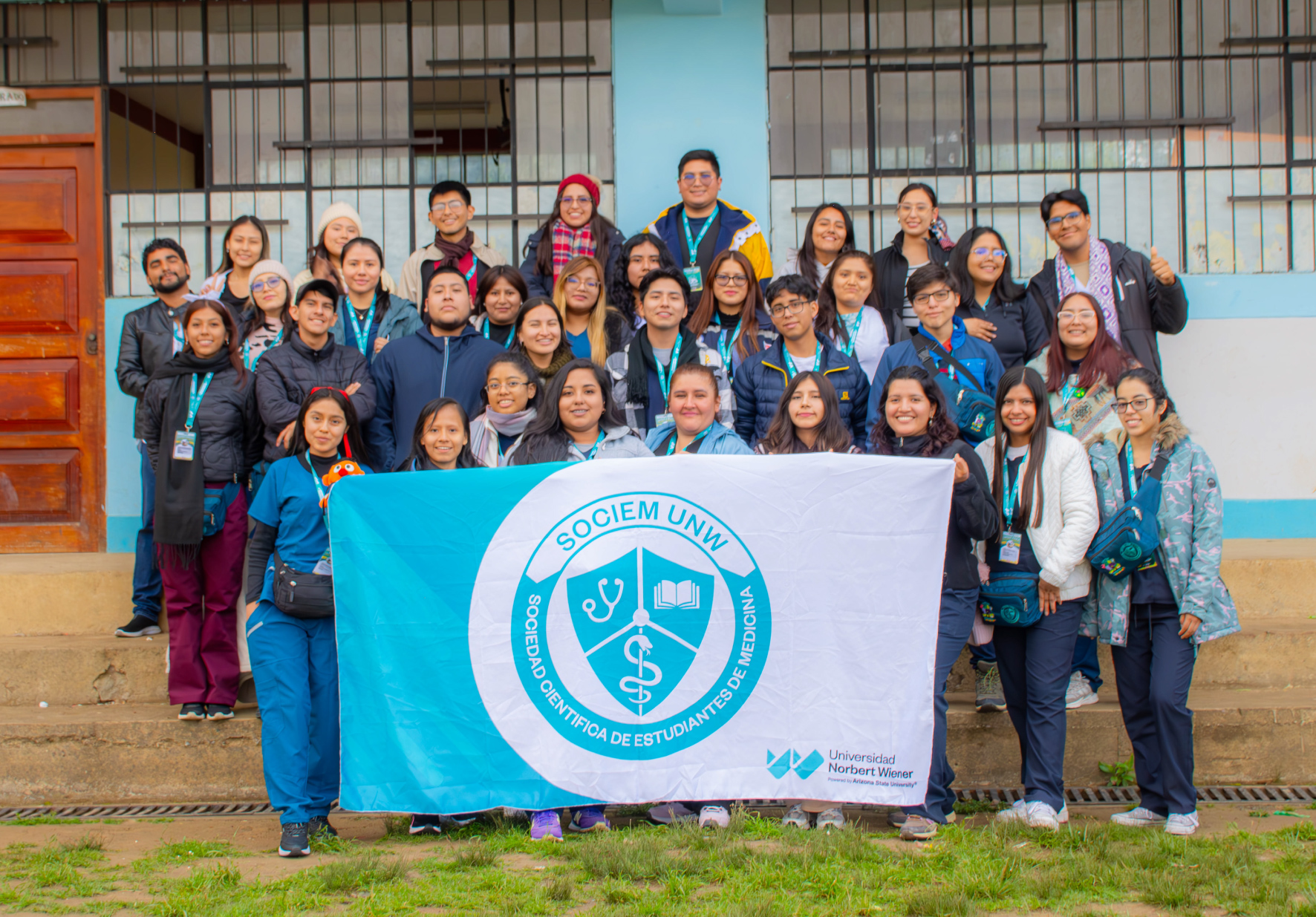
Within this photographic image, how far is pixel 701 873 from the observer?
3.44 m

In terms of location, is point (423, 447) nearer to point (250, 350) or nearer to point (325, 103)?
point (250, 350)

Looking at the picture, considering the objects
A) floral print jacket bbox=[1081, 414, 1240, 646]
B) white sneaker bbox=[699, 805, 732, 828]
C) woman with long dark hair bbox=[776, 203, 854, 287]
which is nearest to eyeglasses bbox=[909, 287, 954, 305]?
woman with long dark hair bbox=[776, 203, 854, 287]

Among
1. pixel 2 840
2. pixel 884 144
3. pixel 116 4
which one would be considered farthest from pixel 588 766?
pixel 116 4

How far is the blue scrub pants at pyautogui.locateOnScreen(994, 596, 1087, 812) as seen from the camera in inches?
156

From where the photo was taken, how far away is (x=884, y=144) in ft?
22.5

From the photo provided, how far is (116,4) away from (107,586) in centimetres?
381

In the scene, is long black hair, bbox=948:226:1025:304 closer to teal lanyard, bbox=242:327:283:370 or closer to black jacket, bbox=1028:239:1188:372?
black jacket, bbox=1028:239:1188:372

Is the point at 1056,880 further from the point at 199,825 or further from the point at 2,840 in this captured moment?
the point at 2,840

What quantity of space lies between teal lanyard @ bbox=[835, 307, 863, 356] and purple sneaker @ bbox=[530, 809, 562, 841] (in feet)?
8.02

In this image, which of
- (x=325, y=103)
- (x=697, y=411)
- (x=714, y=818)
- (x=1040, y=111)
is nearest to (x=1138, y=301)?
(x=1040, y=111)

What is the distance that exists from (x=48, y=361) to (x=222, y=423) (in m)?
2.75

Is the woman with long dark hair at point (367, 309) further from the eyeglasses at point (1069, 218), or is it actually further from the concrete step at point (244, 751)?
the eyeglasses at point (1069, 218)

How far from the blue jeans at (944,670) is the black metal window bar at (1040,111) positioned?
3.39 meters

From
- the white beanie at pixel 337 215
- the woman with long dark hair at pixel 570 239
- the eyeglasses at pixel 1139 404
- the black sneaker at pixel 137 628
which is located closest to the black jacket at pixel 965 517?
the eyeglasses at pixel 1139 404
